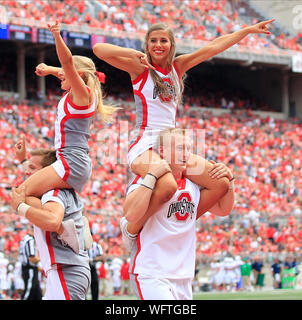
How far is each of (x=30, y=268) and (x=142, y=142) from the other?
6954mm

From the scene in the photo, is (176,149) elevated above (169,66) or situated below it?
below

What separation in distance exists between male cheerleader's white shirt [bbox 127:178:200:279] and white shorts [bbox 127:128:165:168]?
0.22m

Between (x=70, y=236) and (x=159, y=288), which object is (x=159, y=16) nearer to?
(x=70, y=236)

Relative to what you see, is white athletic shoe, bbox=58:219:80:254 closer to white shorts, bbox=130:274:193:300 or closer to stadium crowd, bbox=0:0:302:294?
white shorts, bbox=130:274:193:300

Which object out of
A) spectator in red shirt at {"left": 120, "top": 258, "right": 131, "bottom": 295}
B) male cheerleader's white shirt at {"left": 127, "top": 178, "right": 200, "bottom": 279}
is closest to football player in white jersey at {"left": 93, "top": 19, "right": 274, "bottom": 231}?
male cheerleader's white shirt at {"left": 127, "top": 178, "right": 200, "bottom": 279}

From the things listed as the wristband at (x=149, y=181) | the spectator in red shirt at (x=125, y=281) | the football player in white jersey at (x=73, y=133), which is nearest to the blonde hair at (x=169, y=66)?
the football player in white jersey at (x=73, y=133)

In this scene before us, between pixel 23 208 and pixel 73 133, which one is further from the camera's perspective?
pixel 73 133

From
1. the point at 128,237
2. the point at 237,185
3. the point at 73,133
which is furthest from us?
the point at 237,185

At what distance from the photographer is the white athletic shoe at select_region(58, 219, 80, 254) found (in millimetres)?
5223

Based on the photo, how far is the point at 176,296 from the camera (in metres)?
4.53

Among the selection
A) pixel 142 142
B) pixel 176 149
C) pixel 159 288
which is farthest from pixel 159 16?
pixel 159 288

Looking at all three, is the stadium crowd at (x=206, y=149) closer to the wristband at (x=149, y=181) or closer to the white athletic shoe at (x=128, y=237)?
the white athletic shoe at (x=128, y=237)

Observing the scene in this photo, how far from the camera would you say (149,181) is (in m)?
4.45
